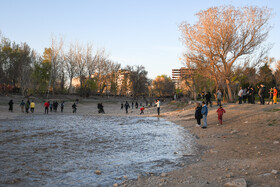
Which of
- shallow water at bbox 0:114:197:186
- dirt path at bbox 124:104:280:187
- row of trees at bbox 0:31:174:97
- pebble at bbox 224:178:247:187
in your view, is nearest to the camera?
pebble at bbox 224:178:247:187

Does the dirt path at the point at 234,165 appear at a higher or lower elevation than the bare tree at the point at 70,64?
lower

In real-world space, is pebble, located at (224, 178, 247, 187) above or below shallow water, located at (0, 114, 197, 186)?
above

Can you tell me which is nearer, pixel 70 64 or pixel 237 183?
pixel 237 183

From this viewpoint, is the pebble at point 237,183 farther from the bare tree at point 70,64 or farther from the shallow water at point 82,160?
the bare tree at point 70,64

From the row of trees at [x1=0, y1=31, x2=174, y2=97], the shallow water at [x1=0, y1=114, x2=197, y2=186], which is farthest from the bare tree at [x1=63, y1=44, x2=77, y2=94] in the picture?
the shallow water at [x1=0, y1=114, x2=197, y2=186]

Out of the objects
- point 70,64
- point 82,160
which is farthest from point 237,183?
point 70,64

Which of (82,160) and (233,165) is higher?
(233,165)

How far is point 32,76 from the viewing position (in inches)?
2379

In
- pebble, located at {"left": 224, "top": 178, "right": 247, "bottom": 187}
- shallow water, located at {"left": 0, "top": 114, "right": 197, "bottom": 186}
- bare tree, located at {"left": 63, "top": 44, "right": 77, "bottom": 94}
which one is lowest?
shallow water, located at {"left": 0, "top": 114, "right": 197, "bottom": 186}

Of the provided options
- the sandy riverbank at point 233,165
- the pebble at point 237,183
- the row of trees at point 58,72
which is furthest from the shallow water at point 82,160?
A: the row of trees at point 58,72

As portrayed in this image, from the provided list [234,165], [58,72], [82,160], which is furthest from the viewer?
[58,72]

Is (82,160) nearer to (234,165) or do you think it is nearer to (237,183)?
(234,165)

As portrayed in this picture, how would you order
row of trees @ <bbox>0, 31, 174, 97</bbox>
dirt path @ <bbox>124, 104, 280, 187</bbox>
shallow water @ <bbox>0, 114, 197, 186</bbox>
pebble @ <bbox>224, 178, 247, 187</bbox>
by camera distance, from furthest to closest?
row of trees @ <bbox>0, 31, 174, 97</bbox> < shallow water @ <bbox>0, 114, 197, 186</bbox> < dirt path @ <bbox>124, 104, 280, 187</bbox> < pebble @ <bbox>224, 178, 247, 187</bbox>

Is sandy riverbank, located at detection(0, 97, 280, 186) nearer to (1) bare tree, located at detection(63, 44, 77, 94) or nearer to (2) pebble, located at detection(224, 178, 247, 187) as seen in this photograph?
(2) pebble, located at detection(224, 178, 247, 187)
